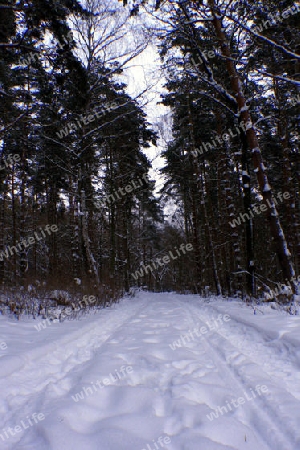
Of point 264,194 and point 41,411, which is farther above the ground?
point 264,194

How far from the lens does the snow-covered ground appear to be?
1424mm

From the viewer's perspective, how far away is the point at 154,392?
2.00m

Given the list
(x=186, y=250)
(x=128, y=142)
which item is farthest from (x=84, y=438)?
(x=186, y=250)

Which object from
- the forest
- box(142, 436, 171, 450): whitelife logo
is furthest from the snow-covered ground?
the forest

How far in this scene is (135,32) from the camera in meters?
8.52

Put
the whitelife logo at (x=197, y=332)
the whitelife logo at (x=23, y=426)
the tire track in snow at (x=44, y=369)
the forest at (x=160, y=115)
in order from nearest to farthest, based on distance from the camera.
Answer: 1. the whitelife logo at (x=23, y=426)
2. the tire track in snow at (x=44, y=369)
3. the whitelife logo at (x=197, y=332)
4. the forest at (x=160, y=115)

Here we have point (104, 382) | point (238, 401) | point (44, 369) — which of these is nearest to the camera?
point (238, 401)

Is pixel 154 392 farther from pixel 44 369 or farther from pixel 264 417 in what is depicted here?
pixel 44 369

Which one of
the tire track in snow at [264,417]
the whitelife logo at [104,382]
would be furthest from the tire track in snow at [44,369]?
the tire track in snow at [264,417]

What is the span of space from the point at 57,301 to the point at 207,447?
712 centimetres

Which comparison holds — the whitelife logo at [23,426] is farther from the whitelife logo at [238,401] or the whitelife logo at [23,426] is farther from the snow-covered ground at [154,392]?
the whitelife logo at [238,401]

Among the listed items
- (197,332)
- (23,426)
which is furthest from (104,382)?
(197,332)

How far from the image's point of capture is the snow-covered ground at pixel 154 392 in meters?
1.42

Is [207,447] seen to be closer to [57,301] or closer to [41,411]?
[41,411]
